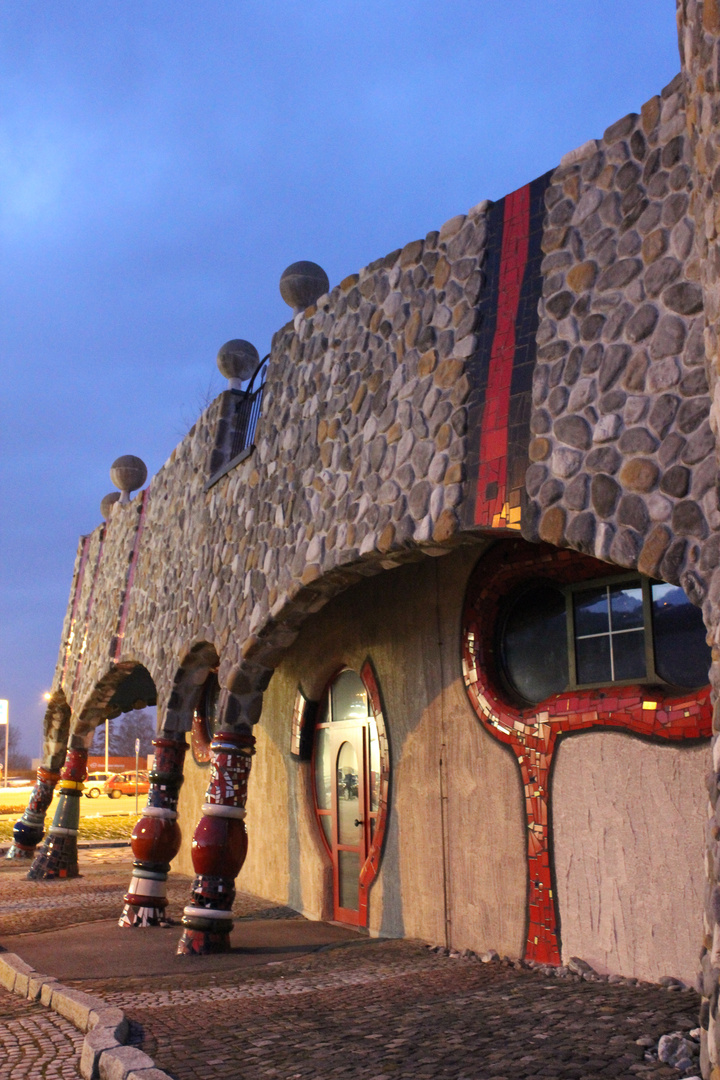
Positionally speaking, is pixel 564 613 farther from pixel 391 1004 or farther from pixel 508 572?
pixel 391 1004

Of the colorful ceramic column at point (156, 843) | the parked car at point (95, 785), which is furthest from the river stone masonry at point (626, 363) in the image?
the parked car at point (95, 785)

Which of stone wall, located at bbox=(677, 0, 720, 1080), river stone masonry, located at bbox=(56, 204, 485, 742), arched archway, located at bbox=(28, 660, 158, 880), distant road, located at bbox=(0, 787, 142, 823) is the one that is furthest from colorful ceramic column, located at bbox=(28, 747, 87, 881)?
distant road, located at bbox=(0, 787, 142, 823)

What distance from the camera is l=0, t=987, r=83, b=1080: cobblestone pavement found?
476cm

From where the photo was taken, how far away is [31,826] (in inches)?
→ 648

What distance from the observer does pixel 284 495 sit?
7859 mm

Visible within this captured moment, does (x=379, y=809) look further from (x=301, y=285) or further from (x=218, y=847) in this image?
(x=301, y=285)

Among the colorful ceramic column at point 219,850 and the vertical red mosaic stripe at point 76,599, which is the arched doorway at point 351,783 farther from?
the vertical red mosaic stripe at point 76,599

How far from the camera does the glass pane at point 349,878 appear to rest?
29.7 feet

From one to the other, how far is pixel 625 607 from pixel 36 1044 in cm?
438

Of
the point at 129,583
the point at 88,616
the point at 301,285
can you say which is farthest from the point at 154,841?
the point at 88,616

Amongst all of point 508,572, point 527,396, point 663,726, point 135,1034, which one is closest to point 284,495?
point 508,572

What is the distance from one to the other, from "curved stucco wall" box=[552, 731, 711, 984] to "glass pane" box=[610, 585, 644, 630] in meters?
0.68

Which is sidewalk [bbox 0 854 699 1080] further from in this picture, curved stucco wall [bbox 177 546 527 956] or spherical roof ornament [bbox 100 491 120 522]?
spherical roof ornament [bbox 100 491 120 522]

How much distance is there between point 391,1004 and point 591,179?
4772 millimetres
